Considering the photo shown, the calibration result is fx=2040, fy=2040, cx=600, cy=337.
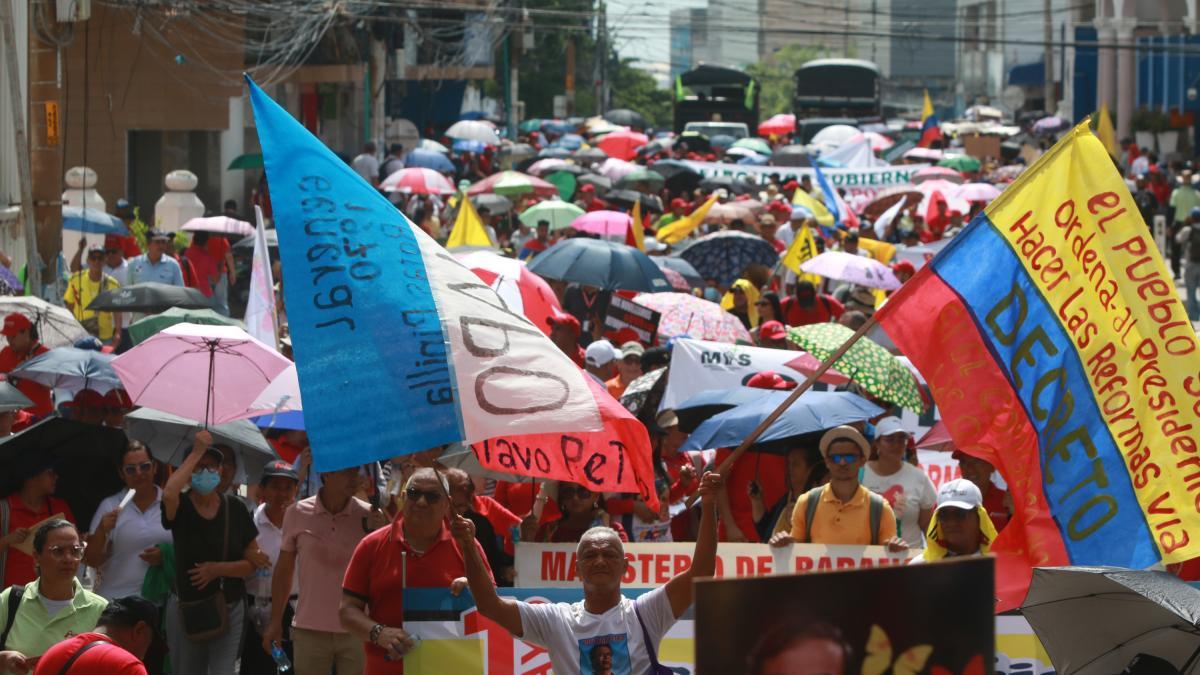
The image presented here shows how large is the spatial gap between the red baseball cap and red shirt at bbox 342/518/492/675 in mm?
5532

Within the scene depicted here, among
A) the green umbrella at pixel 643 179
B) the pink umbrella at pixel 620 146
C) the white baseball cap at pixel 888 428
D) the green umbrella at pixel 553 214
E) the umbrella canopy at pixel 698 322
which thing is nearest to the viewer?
the white baseball cap at pixel 888 428

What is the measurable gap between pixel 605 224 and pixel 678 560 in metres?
12.1

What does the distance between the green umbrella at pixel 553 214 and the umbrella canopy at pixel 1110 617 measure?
16.4 meters

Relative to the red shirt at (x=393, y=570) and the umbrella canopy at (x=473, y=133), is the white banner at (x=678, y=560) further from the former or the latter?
the umbrella canopy at (x=473, y=133)

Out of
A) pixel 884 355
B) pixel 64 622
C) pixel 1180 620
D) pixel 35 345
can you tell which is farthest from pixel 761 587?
pixel 35 345

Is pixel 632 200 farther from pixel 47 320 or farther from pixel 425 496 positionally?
pixel 425 496

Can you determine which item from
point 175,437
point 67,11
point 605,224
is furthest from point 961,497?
point 67,11

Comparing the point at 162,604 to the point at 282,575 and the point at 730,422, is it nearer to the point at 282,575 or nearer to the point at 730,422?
the point at 282,575

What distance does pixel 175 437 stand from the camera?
9734 mm

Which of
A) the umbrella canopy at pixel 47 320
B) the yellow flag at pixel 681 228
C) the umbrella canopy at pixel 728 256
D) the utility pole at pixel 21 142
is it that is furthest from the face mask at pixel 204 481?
the yellow flag at pixel 681 228

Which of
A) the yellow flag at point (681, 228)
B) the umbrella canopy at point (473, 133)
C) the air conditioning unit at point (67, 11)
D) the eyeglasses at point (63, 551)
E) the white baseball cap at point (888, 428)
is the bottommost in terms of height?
the eyeglasses at point (63, 551)

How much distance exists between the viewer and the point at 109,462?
8727 mm

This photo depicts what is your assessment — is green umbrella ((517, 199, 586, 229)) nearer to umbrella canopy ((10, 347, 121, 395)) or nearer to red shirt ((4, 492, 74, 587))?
umbrella canopy ((10, 347, 121, 395))

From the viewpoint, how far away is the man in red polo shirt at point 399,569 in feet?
22.1
